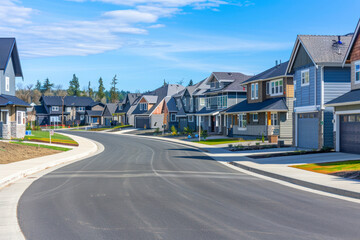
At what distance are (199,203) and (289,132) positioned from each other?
33.2 m

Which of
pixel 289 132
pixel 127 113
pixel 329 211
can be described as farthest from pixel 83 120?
pixel 329 211

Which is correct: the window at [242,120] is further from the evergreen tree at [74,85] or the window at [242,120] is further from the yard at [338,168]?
the evergreen tree at [74,85]

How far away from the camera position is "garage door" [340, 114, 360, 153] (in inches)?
925

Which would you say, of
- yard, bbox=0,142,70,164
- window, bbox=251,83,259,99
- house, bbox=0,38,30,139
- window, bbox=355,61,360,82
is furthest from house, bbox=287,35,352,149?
house, bbox=0,38,30,139

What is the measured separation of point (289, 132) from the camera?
41.6 m

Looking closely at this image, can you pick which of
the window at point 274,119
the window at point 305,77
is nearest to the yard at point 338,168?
the window at point 305,77

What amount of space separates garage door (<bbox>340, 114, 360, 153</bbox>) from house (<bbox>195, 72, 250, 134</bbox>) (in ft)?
86.6

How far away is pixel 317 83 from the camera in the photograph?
28359mm

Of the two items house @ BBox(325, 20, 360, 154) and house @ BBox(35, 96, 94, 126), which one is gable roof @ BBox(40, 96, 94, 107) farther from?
house @ BBox(325, 20, 360, 154)

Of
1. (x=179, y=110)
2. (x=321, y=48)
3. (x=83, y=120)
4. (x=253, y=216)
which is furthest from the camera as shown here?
(x=83, y=120)

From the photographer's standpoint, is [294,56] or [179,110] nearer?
[294,56]

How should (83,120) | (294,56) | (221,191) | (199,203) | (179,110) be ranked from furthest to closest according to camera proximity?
(83,120), (179,110), (294,56), (221,191), (199,203)

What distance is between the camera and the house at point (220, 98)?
5338cm

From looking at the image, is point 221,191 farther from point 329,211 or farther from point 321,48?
point 321,48
